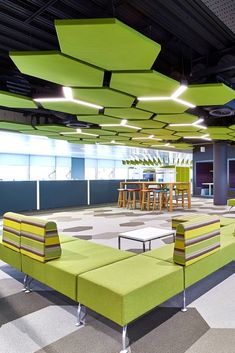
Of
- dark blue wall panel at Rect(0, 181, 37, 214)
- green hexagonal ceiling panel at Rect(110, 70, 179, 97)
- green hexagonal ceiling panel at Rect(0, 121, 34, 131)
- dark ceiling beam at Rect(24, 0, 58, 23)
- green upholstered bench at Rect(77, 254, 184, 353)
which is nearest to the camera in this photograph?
green upholstered bench at Rect(77, 254, 184, 353)

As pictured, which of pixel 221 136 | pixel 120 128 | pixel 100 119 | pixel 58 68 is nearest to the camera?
pixel 58 68

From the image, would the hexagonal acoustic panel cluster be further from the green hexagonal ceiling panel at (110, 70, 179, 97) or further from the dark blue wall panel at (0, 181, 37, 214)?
the dark blue wall panel at (0, 181, 37, 214)

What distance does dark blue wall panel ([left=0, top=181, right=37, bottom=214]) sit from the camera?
8.17 metres

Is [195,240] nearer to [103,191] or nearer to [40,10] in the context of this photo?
[40,10]

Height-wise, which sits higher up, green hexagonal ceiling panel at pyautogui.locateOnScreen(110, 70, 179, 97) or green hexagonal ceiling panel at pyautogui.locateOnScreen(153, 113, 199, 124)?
green hexagonal ceiling panel at pyautogui.locateOnScreen(153, 113, 199, 124)

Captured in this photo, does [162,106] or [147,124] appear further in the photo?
[147,124]

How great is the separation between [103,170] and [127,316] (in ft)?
73.6

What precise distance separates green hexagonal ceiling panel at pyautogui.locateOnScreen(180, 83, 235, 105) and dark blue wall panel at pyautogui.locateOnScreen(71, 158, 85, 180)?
55.1ft

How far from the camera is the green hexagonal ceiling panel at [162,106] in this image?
5.49 m

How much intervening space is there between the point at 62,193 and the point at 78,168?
472 inches

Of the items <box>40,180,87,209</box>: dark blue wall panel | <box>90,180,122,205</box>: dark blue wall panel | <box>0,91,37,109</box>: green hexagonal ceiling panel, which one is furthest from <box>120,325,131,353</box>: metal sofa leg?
<box>90,180,122,205</box>: dark blue wall panel

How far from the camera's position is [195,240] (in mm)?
2412

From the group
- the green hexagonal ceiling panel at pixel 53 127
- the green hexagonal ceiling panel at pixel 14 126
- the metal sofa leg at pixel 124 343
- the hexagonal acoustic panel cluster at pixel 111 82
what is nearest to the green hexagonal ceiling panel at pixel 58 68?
the hexagonal acoustic panel cluster at pixel 111 82

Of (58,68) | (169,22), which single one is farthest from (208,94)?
(58,68)
